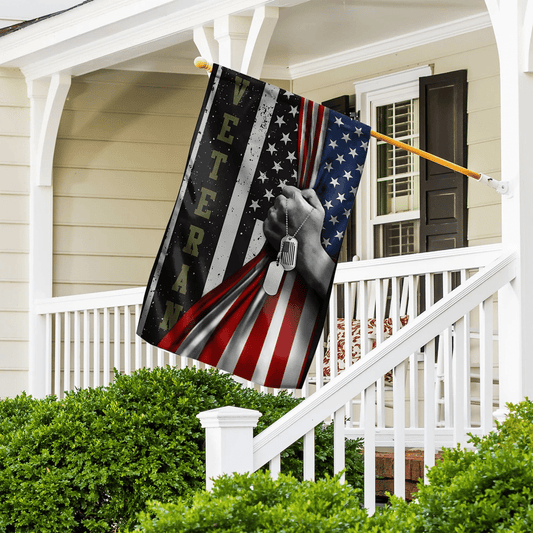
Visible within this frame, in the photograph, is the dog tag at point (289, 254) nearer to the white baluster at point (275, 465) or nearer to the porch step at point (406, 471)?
the white baluster at point (275, 465)

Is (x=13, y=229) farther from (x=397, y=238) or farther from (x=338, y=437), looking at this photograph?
(x=338, y=437)

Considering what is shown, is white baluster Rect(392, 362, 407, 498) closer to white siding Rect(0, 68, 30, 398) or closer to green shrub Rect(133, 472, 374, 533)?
green shrub Rect(133, 472, 374, 533)

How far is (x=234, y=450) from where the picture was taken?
341 centimetres

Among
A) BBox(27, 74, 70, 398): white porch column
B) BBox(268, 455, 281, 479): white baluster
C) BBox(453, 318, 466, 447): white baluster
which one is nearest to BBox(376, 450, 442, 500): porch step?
BBox(453, 318, 466, 447): white baluster

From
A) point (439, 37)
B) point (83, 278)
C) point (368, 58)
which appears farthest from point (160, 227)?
point (439, 37)

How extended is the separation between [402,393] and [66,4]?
27.1ft

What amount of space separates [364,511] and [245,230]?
1.77 metres

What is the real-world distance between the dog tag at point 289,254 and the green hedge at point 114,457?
0.74 metres

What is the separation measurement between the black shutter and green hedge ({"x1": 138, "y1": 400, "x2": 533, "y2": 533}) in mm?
4130

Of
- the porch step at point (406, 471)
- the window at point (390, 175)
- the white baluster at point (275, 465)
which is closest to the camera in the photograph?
the white baluster at point (275, 465)

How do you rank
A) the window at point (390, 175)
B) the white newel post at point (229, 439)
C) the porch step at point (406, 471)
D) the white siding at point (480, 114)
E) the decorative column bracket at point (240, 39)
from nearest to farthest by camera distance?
1. the white newel post at point (229, 439)
2. the porch step at point (406, 471)
3. the decorative column bracket at point (240, 39)
4. the white siding at point (480, 114)
5. the window at point (390, 175)

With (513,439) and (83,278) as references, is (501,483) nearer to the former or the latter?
(513,439)

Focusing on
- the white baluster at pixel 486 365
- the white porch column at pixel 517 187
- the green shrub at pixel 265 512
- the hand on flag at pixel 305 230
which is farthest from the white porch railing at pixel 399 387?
the green shrub at pixel 265 512

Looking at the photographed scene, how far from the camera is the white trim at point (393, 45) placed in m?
6.66
